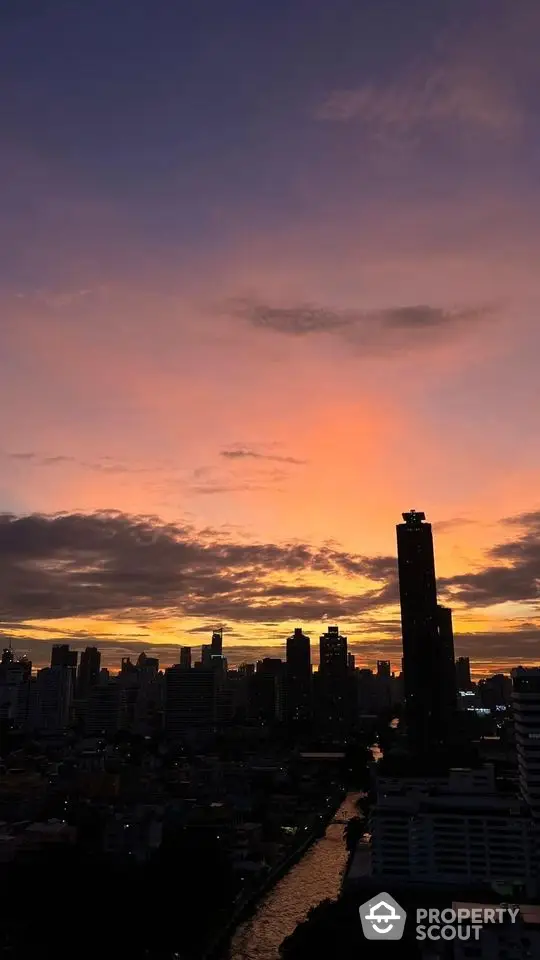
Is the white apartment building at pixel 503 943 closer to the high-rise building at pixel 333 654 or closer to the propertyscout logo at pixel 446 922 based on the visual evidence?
the propertyscout logo at pixel 446 922

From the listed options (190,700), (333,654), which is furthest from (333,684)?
(190,700)

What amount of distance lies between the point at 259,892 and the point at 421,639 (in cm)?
5286

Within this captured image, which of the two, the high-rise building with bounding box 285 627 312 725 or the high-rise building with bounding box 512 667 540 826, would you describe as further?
the high-rise building with bounding box 285 627 312 725

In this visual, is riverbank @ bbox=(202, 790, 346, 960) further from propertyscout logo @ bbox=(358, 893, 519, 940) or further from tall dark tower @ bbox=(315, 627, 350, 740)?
tall dark tower @ bbox=(315, 627, 350, 740)

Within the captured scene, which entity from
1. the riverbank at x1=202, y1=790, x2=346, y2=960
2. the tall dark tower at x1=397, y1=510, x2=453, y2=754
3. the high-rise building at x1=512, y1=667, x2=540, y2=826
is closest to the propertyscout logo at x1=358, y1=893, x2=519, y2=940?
the riverbank at x1=202, y1=790, x2=346, y2=960

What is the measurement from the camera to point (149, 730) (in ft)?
241

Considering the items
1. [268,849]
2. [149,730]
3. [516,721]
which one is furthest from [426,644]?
[268,849]

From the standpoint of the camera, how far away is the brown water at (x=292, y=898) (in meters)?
19.7

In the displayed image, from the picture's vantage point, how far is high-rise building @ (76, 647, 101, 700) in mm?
105406

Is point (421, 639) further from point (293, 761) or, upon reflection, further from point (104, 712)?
point (104, 712)

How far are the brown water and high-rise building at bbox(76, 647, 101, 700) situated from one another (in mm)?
78076

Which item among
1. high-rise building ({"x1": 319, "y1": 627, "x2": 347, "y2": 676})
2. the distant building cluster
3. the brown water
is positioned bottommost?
the brown water

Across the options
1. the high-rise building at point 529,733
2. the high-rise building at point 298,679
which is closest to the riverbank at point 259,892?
the high-rise building at point 529,733

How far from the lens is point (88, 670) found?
109 meters
